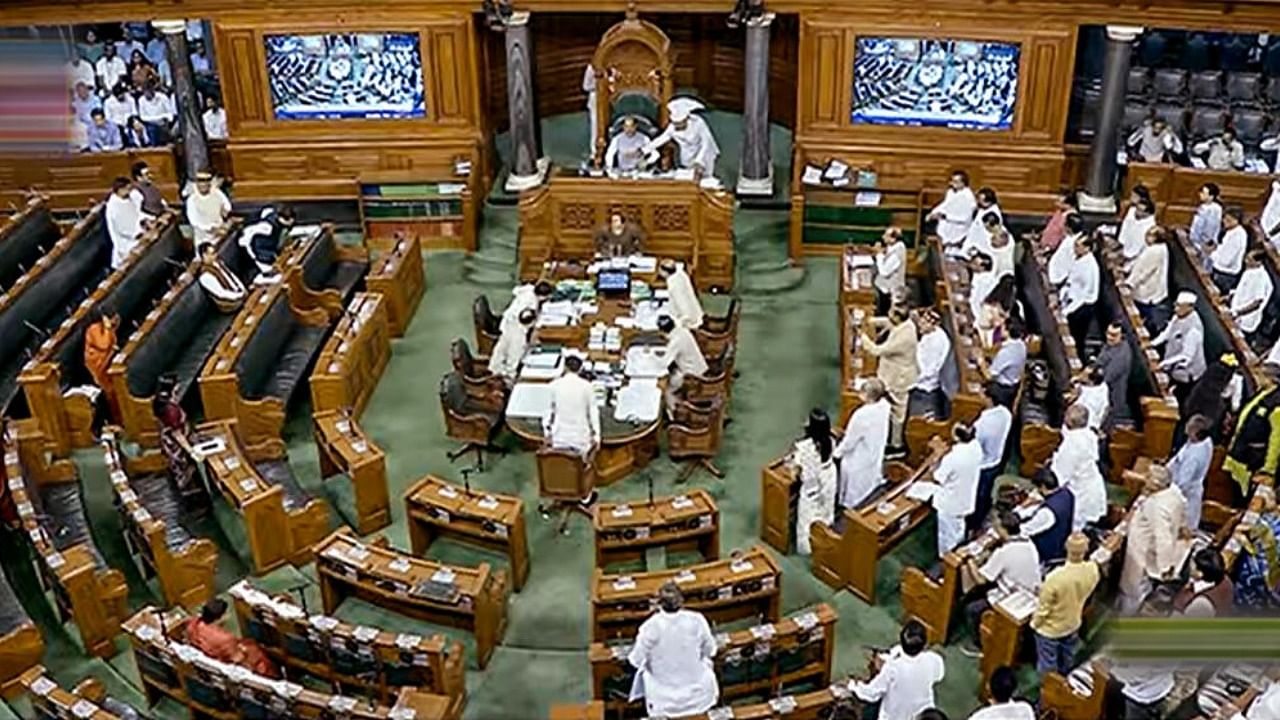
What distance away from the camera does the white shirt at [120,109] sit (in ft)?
53.9

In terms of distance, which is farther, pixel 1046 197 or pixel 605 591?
pixel 1046 197

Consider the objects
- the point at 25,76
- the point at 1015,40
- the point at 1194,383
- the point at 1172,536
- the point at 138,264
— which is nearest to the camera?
the point at 25,76

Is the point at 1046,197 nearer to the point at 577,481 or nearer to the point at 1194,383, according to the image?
Answer: the point at 1194,383

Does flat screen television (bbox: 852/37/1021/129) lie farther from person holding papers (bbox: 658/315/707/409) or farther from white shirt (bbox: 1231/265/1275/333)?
person holding papers (bbox: 658/315/707/409)

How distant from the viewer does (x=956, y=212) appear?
13812 millimetres

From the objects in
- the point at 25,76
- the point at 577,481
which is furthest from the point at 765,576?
the point at 25,76

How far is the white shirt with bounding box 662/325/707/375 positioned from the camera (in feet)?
39.0

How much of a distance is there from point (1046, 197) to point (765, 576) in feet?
26.0

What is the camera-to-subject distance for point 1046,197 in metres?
15.4

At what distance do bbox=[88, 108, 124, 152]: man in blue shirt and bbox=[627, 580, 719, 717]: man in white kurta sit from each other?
37.6ft

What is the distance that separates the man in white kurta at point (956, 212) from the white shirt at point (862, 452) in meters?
4.14

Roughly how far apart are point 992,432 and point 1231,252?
4.61 m

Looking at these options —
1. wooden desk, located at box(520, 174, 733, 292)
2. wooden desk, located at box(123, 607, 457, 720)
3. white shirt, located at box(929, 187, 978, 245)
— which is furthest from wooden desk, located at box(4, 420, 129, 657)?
white shirt, located at box(929, 187, 978, 245)

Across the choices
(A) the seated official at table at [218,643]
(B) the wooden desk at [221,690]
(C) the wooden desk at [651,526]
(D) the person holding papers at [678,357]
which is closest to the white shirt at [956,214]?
(D) the person holding papers at [678,357]
